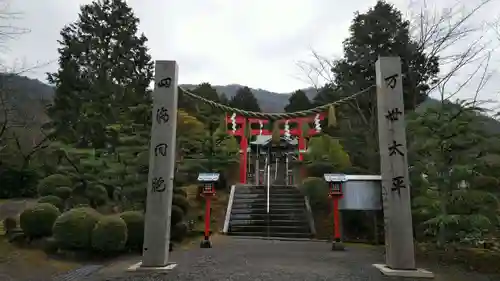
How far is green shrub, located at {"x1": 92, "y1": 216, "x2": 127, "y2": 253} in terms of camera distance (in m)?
8.69

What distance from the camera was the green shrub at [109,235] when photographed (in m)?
8.69

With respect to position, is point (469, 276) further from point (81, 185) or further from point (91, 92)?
point (91, 92)

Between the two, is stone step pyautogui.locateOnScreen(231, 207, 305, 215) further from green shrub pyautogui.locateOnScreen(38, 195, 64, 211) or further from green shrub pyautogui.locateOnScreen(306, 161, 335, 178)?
green shrub pyautogui.locateOnScreen(38, 195, 64, 211)

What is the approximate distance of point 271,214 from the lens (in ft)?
47.5

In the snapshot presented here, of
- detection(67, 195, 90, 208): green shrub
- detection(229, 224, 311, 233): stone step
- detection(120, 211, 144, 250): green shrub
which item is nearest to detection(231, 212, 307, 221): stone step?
detection(229, 224, 311, 233): stone step

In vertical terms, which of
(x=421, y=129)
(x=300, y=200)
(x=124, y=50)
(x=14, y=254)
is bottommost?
(x=14, y=254)

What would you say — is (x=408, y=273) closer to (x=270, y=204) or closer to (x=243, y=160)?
(x=270, y=204)

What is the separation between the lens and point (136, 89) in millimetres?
28281

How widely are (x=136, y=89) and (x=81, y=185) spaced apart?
16.8m

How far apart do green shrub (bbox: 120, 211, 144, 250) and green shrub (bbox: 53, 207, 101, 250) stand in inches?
31.0

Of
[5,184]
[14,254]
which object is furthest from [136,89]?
[14,254]

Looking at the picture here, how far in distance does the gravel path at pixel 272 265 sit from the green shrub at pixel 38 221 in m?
3.29

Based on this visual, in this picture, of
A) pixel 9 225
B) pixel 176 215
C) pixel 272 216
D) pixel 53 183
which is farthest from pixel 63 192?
pixel 272 216

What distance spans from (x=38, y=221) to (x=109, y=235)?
90.0 inches
